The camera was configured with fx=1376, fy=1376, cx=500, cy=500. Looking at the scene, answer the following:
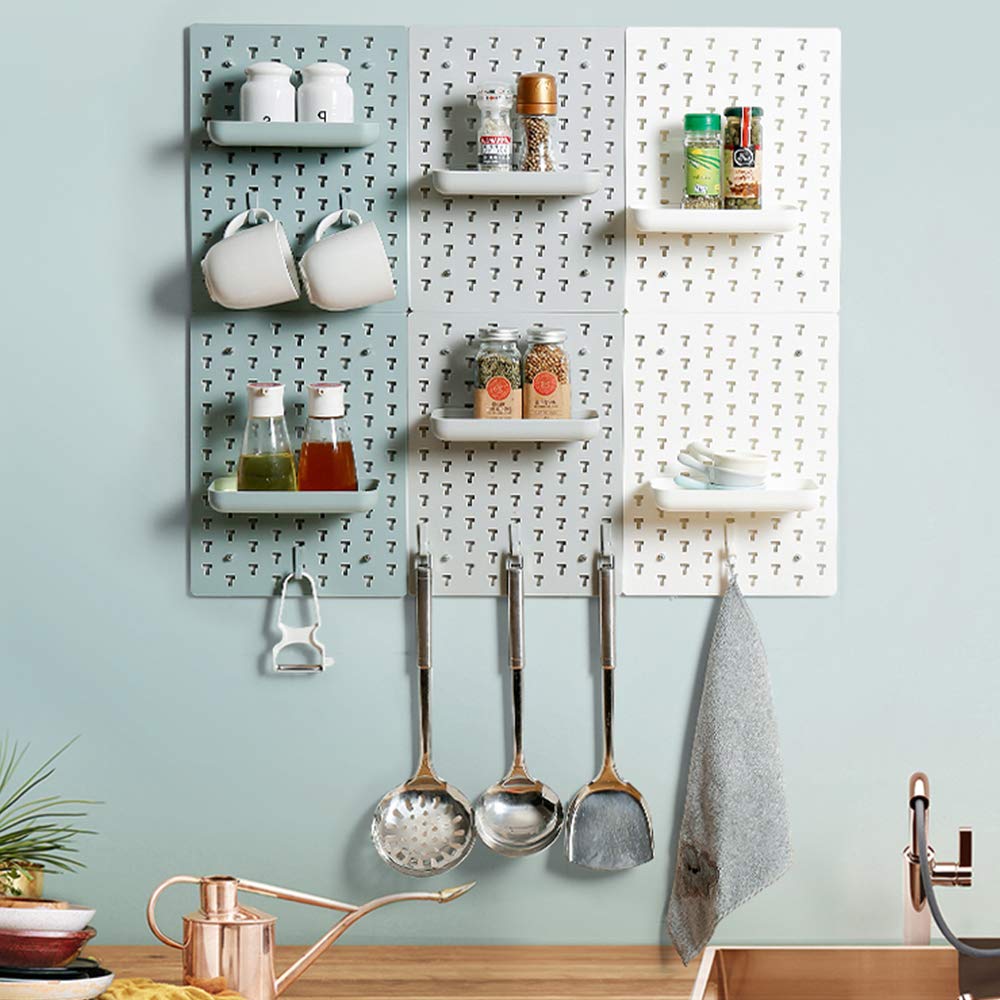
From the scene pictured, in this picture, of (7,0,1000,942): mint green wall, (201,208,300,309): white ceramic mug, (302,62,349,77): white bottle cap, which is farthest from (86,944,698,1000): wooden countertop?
(302,62,349,77): white bottle cap

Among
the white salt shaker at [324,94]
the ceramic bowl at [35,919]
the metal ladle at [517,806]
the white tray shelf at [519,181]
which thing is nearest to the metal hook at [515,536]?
the metal ladle at [517,806]

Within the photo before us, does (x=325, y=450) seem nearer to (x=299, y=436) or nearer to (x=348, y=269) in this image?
(x=299, y=436)

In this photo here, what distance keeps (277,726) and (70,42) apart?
2.95ft

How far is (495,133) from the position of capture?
164cm

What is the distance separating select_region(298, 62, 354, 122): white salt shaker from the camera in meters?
1.63

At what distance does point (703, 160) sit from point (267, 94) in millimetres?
525

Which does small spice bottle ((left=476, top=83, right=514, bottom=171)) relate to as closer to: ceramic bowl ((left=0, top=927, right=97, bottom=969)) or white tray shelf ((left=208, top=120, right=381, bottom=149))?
white tray shelf ((left=208, top=120, right=381, bottom=149))

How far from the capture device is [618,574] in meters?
1.77

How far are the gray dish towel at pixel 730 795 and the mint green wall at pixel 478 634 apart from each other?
38 mm

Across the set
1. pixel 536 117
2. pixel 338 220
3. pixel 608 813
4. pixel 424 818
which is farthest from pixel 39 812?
pixel 536 117

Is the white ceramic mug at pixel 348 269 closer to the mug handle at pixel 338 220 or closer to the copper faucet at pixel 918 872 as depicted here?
the mug handle at pixel 338 220

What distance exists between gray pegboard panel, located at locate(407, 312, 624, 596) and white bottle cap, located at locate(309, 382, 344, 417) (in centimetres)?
13

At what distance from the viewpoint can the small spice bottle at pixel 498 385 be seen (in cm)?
164

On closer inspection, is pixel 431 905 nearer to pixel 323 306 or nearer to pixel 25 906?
pixel 25 906
